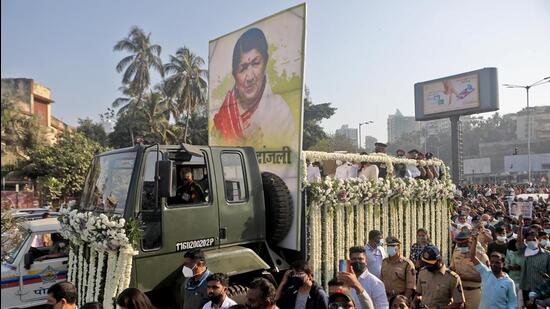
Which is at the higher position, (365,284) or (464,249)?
(464,249)

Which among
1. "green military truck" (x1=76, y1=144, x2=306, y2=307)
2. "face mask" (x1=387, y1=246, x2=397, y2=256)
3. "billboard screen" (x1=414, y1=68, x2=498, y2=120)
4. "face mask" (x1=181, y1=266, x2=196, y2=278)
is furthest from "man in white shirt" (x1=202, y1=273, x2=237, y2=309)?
"billboard screen" (x1=414, y1=68, x2=498, y2=120)

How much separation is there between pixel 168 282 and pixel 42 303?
2.65m

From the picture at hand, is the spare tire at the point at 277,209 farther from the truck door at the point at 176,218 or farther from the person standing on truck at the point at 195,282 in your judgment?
the person standing on truck at the point at 195,282

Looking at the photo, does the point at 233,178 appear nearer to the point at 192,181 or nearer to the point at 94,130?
the point at 192,181

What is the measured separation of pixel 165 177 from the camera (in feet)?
15.2

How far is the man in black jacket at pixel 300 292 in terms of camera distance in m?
4.34

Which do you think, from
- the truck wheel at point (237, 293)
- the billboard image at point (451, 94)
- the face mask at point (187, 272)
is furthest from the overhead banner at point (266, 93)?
the billboard image at point (451, 94)

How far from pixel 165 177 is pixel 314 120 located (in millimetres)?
40250

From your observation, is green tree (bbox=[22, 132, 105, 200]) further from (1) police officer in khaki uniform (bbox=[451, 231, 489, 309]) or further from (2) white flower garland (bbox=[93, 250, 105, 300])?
(1) police officer in khaki uniform (bbox=[451, 231, 489, 309])

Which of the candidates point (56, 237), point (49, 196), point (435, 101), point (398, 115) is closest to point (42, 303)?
Result: point (56, 237)

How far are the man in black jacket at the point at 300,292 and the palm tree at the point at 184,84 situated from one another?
105 ft

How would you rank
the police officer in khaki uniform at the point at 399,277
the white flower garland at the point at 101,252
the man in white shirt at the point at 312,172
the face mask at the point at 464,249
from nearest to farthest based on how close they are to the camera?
the white flower garland at the point at 101,252 → the police officer in khaki uniform at the point at 399,277 → the face mask at the point at 464,249 → the man in white shirt at the point at 312,172

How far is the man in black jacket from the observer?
4.34 meters

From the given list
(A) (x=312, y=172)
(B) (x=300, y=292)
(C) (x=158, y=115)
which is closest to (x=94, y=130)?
(C) (x=158, y=115)
